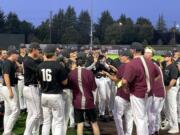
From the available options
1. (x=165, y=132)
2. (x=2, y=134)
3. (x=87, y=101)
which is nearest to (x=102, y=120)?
(x=165, y=132)

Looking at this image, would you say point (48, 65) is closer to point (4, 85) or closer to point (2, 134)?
point (4, 85)

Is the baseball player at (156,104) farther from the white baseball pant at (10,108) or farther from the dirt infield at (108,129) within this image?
the white baseball pant at (10,108)

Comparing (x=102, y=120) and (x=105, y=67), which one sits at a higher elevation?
(x=105, y=67)

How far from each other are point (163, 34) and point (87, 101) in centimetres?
10229

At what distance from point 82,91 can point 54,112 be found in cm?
72

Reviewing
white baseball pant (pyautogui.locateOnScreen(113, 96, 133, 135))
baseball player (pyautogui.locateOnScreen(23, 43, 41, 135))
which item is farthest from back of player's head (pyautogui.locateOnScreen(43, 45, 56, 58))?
white baseball pant (pyautogui.locateOnScreen(113, 96, 133, 135))

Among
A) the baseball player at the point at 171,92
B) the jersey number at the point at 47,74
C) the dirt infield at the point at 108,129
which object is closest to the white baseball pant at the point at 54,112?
the jersey number at the point at 47,74

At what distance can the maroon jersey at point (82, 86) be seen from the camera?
30.9 feet

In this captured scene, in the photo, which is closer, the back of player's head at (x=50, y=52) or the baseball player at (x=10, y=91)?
the back of player's head at (x=50, y=52)

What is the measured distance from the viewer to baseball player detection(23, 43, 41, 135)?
988cm

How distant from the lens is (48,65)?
9062 millimetres

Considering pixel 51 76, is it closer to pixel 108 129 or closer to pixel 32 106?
pixel 32 106

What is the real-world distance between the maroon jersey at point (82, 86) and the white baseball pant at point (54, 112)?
39cm

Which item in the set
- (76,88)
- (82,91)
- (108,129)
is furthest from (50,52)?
(108,129)
